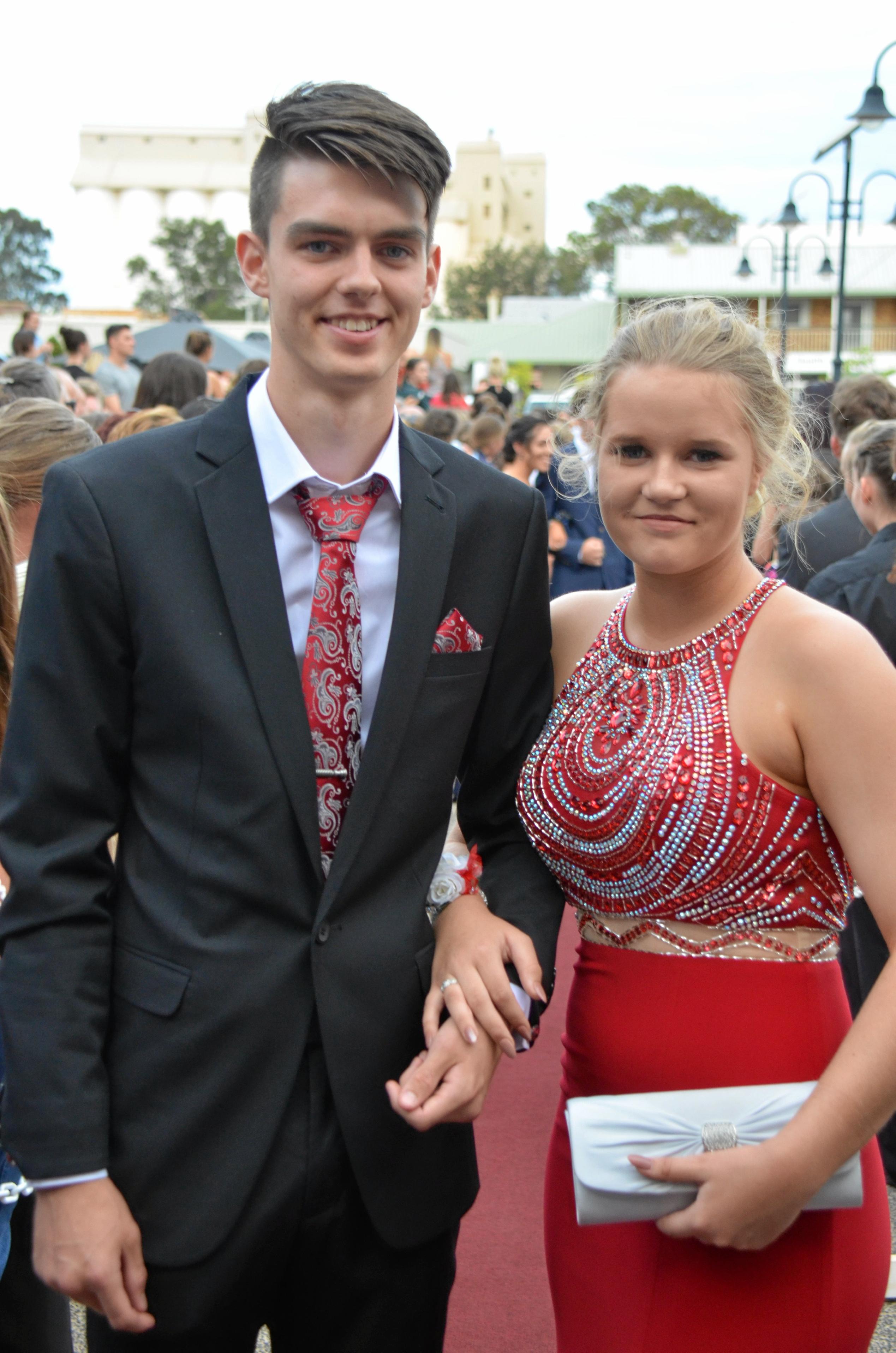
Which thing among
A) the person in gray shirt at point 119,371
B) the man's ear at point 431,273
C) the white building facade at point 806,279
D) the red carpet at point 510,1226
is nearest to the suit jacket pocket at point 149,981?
the man's ear at point 431,273

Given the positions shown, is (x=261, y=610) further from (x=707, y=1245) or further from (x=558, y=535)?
(x=558, y=535)

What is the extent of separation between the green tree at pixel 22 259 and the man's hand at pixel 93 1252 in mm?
85581

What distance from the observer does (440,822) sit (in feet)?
6.47

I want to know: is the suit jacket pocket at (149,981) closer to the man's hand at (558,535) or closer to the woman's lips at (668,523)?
the woman's lips at (668,523)

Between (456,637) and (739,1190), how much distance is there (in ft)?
2.85

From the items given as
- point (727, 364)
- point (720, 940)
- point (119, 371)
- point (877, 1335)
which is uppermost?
point (727, 364)

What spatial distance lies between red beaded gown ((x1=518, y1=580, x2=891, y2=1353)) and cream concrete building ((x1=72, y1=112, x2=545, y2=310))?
108 meters

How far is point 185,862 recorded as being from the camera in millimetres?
1741

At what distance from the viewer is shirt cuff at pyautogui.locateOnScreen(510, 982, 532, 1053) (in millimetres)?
1848

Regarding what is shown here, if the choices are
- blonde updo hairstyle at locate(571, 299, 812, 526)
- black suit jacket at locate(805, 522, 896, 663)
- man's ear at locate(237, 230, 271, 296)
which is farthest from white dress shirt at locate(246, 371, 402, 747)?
black suit jacket at locate(805, 522, 896, 663)

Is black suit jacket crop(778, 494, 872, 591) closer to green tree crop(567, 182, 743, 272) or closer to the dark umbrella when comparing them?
the dark umbrella

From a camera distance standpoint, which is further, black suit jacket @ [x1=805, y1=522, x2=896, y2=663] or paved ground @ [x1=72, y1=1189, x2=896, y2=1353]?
black suit jacket @ [x1=805, y1=522, x2=896, y2=663]

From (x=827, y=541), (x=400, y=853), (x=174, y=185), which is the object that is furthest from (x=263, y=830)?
(x=174, y=185)

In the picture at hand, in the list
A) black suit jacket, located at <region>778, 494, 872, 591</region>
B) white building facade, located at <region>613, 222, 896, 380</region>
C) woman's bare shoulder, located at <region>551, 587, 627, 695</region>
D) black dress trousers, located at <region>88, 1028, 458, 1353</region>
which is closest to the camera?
black dress trousers, located at <region>88, 1028, 458, 1353</region>
